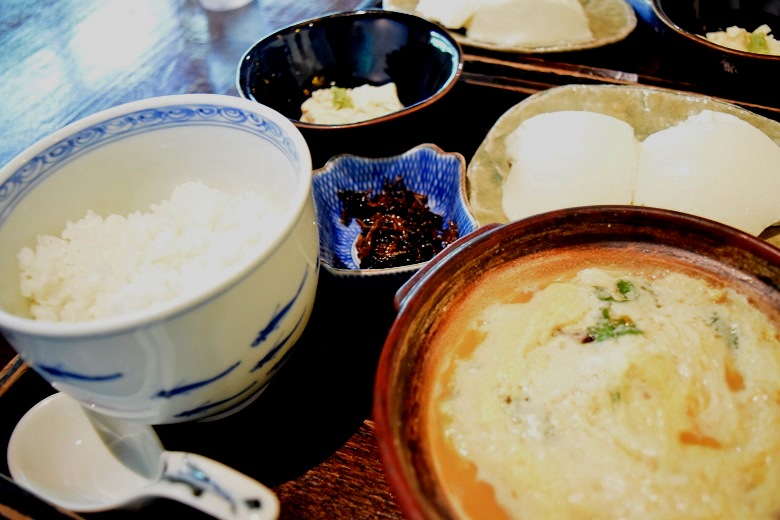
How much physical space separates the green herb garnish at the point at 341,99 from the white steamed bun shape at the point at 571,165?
Result: 2.69 ft

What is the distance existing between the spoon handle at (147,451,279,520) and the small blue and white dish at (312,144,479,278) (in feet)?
3.11

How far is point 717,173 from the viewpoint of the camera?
1732 millimetres

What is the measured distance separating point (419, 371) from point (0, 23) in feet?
12.7

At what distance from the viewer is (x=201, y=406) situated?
122 cm

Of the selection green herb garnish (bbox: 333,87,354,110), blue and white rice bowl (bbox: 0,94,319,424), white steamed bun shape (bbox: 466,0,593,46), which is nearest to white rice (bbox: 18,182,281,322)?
blue and white rice bowl (bbox: 0,94,319,424)

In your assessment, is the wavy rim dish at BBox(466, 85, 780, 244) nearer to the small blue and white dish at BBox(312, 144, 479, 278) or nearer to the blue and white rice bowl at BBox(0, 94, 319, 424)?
the small blue and white dish at BBox(312, 144, 479, 278)

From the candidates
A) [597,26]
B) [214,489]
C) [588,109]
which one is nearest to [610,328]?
[214,489]

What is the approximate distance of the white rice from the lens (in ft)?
4.15

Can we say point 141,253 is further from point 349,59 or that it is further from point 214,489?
point 349,59

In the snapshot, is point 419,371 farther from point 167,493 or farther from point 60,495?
point 60,495

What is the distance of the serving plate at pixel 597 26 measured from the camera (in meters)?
2.62

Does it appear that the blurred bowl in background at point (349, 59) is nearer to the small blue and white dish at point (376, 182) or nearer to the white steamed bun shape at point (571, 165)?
the small blue and white dish at point (376, 182)

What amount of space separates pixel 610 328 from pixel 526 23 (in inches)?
80.7

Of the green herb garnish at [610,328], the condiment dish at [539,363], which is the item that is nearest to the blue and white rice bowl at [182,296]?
the condiment dish at [539,363]
